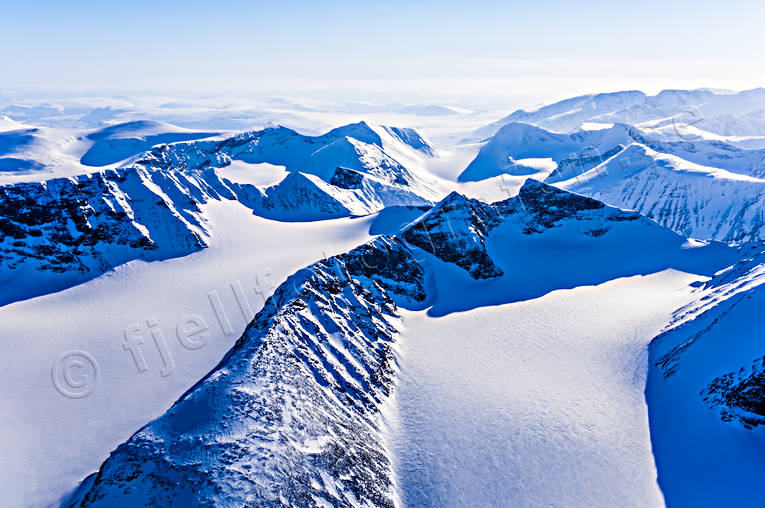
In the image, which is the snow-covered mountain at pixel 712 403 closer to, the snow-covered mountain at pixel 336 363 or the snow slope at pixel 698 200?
the snow-covered mountain at pixel 336 363

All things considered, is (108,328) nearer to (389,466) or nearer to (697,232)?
(389,466)

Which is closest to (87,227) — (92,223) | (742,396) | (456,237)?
(92,223)

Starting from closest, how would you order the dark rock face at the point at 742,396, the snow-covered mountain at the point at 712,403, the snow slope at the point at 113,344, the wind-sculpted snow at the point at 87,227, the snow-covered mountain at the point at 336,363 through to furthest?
the snow-covered mountain at the point at 336,363
the snow-covered mountain at the point at 712,403
the dark rock face at the point at 742,396
the snow slope at the point at 113,344
the wind-sculpted snow at the point at 87,227

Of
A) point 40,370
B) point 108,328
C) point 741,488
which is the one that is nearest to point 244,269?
point 108,328

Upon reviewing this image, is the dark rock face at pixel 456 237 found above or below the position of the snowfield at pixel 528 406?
above

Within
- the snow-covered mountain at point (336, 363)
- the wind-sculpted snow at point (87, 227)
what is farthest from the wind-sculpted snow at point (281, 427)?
the wind-sculpted snow at point (87, 227)

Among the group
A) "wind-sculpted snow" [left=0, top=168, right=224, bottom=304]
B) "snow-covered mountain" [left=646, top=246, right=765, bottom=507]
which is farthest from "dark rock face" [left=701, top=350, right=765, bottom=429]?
"wind-sculpted snow" [left=0, top=168, right=224, bottom=304]
